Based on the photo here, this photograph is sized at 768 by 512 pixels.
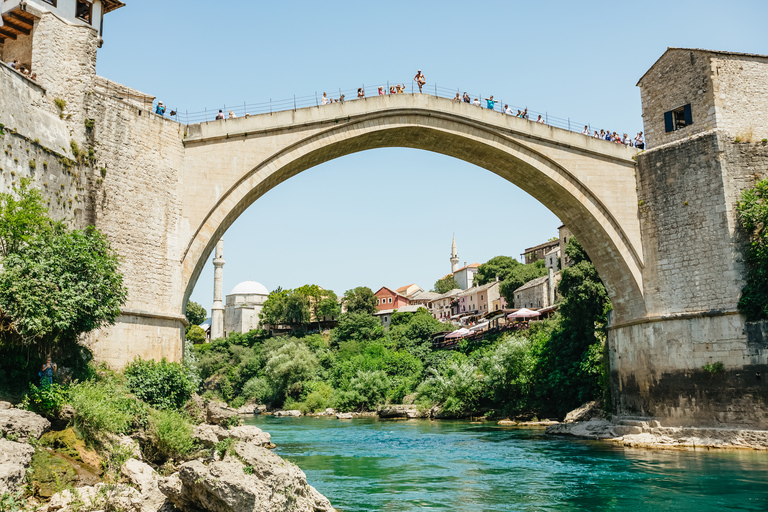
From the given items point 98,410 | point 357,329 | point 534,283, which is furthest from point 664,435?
point 357,329

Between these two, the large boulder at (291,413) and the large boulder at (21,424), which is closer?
the large boulder at (21,424)

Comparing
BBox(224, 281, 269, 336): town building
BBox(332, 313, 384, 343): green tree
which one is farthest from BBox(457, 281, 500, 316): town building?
BBox(224, 281, 269, 336): town building

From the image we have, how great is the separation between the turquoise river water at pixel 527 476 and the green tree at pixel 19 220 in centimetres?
606

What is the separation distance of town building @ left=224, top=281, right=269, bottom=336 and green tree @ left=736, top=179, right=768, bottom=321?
5327 centimetres

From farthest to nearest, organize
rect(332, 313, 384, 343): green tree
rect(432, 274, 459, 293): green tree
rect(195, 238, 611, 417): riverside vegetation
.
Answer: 1. rect(432, 274, 459, 293): green tree
2. rect(332, 313, 384, 343): green tree
3. rect(195, 238, 611, 417): riverside vegetation

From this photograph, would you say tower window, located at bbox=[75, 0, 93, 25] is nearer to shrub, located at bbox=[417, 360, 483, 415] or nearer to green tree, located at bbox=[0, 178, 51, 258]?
green tree, located at bbox=[0, 178, 51, 258]

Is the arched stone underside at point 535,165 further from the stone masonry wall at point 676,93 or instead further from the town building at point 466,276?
the town building at point 466,276

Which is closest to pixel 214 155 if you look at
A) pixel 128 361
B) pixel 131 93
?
pixel 131 93

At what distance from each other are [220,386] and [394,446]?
3354 cm

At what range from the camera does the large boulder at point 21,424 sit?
24.8 feet

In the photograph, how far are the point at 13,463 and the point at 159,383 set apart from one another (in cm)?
514

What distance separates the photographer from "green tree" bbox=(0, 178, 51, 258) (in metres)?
9.80

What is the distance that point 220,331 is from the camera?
6506cm

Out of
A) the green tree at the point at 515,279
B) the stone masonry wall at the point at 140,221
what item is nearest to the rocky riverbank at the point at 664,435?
the stone masonry wall at the point at 140,221
